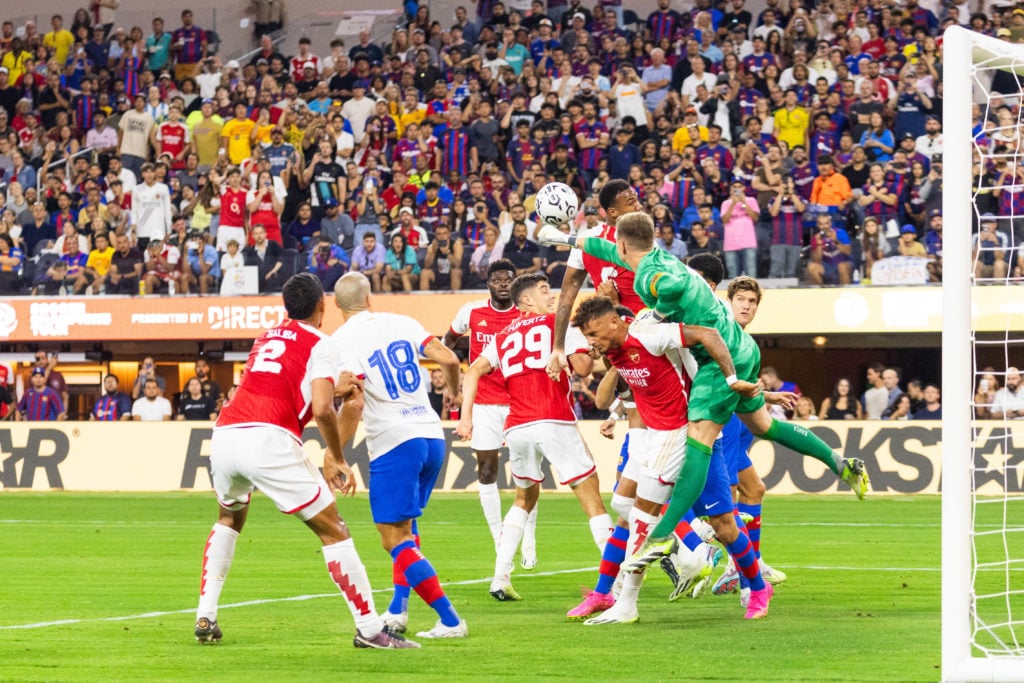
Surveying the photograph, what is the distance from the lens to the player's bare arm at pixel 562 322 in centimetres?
1074

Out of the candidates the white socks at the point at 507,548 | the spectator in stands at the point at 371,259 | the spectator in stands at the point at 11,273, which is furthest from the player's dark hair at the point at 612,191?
the spectator in stands at the point at 11,273

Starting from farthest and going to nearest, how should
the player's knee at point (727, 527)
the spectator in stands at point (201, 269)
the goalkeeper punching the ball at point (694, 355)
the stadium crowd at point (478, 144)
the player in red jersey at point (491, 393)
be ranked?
the spectator in stands at point (201, 269) → the stadium crowd at point (478, 144) → the player in red jersey at point (491, 393) → the player's knee at point (727, 527) → the goalkeeper punching the ball at point (694, 355)

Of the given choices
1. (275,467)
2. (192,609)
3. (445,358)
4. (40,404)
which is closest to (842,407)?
(40,404)

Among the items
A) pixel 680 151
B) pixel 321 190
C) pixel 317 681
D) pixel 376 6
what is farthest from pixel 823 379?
pixel 317 681

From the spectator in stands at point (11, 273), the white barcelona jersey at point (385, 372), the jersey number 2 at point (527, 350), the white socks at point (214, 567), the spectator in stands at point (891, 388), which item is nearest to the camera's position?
the white socks at point (214, 567)

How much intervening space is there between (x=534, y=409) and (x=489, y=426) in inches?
85.8

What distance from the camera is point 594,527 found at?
11078 mm

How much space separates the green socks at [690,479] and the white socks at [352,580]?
1.84 meters

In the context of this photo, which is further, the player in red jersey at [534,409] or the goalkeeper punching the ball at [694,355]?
the player in red jersey at [534,409]

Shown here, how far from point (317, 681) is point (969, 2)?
2271 cm

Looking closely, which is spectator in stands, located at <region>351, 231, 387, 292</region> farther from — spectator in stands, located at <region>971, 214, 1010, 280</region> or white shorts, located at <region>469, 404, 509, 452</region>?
white shorts, located at <region>469, 404, 509, 452</region>

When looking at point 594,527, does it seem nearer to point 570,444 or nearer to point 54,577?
point 570,444

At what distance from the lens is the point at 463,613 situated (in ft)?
33.1

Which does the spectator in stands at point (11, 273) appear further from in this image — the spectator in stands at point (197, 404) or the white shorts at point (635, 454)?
the white shorts at point (635, 454)
